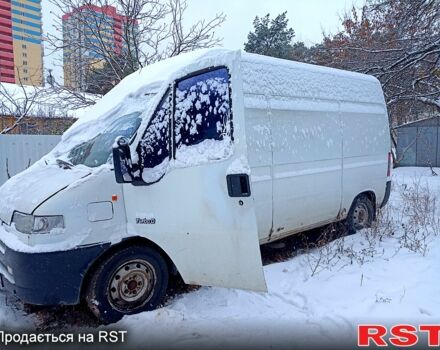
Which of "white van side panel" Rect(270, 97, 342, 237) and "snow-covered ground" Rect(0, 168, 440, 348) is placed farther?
"white van side panel" Rect(270, 97, 342, 237)

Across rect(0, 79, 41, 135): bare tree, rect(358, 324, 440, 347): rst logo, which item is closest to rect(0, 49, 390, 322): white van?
rect(358, 324, 440, 347): rst logo

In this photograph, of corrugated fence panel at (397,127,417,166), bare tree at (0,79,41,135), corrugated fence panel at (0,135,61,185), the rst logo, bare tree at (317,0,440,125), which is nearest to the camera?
the rst logo

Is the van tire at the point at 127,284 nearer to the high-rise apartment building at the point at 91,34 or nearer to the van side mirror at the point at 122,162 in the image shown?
the van side mirror at the point at 122,162

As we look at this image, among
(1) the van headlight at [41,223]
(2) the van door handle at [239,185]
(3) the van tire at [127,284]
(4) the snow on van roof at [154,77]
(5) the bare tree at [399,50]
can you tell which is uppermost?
(5) the bare tree at [399,50]

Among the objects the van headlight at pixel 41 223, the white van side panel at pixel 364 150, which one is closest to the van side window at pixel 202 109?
the van headlight at pixel 41 223

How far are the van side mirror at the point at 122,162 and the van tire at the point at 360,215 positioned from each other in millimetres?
3800

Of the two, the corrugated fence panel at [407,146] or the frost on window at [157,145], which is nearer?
the frost on window at [157,145]

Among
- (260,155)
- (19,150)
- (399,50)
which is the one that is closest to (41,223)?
(260,155)

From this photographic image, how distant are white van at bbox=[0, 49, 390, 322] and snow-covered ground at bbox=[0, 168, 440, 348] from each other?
34 cm

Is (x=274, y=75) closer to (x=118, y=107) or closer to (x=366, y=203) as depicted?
(x=118, y=107)

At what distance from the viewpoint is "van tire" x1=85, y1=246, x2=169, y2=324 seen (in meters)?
3.17

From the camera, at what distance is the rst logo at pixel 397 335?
2.90 metres

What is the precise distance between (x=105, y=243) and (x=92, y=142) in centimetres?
107

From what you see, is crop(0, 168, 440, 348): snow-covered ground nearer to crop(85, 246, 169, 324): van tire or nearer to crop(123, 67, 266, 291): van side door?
crop(85, 246, 169, 324): van tire
